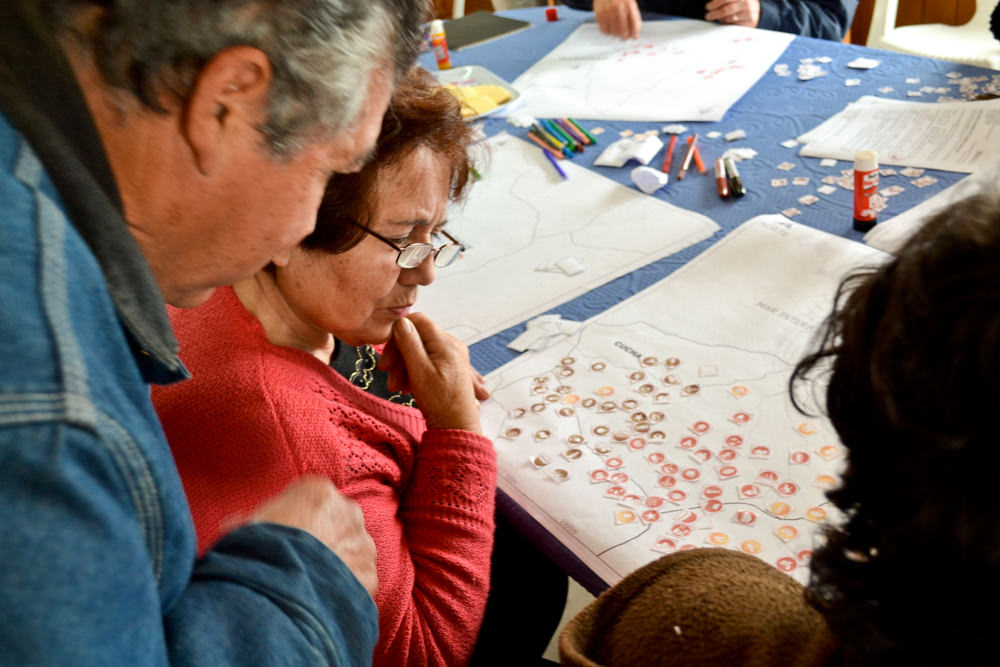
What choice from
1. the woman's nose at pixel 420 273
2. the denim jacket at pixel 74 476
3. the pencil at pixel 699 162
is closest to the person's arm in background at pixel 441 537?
the woman's nose at pixel 420 273

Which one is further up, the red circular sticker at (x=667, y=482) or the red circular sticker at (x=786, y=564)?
the red circular sticker at (x=786, y=564)

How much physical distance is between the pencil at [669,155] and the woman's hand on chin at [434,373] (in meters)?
0.73

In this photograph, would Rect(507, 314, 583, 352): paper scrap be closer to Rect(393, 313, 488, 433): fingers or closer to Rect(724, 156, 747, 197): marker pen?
Rect(393, 313, 488, 433): fingers

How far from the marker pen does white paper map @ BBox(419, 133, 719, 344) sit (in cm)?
9

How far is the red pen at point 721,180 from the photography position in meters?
1.61

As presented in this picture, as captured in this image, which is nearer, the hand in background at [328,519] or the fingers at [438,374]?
the hand in background at [328,519]

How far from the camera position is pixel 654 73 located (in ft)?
7.14

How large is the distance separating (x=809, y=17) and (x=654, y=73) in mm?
611

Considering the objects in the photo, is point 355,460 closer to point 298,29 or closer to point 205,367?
point 205,367

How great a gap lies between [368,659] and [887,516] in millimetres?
417

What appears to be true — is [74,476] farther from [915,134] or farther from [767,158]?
[915,134]

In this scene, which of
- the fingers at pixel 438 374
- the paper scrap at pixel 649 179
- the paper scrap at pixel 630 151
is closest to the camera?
the fingers at pixel 438 374

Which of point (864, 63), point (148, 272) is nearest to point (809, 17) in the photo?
point (864, 63)

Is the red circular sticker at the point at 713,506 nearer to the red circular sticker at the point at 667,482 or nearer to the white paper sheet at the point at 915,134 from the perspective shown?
the red circular sticker at the point at 667,482
